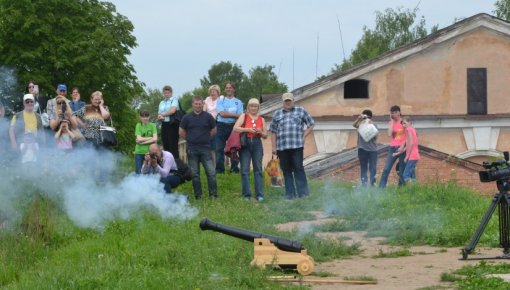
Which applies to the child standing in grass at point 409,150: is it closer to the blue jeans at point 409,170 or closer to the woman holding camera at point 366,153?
the blue jeans at point 409,170

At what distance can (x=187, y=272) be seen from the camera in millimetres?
11008

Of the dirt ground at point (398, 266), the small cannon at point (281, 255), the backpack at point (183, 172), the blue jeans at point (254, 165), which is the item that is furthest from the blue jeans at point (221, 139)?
the small cannon at point (281, 255)

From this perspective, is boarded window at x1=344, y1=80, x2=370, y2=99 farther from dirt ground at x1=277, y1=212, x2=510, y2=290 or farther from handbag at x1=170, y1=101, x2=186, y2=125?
dirt ground at x1=277, y1=212, x2=510, y2=290

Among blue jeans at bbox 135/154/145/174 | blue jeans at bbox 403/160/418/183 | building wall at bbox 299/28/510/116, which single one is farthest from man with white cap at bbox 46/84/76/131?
building wall at bbox 299/28/510/116

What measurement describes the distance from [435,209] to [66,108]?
7155mm

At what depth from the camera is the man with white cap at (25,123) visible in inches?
677

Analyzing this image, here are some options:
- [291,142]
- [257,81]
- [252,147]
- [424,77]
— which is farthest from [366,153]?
[257,81]

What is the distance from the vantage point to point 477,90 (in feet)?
115

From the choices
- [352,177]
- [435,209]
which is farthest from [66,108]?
[352,177]

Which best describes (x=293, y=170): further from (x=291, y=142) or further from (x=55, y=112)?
(x=55, y=112)

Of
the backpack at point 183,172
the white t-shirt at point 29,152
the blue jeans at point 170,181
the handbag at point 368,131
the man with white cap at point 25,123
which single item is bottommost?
the blue jeans at point 170,181

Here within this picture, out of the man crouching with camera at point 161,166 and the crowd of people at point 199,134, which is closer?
Result: the crowd of people at point 199,134

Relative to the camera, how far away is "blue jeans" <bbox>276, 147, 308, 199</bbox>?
20078 millimetres

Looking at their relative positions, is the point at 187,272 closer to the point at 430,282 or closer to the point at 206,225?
the point at 206,225
